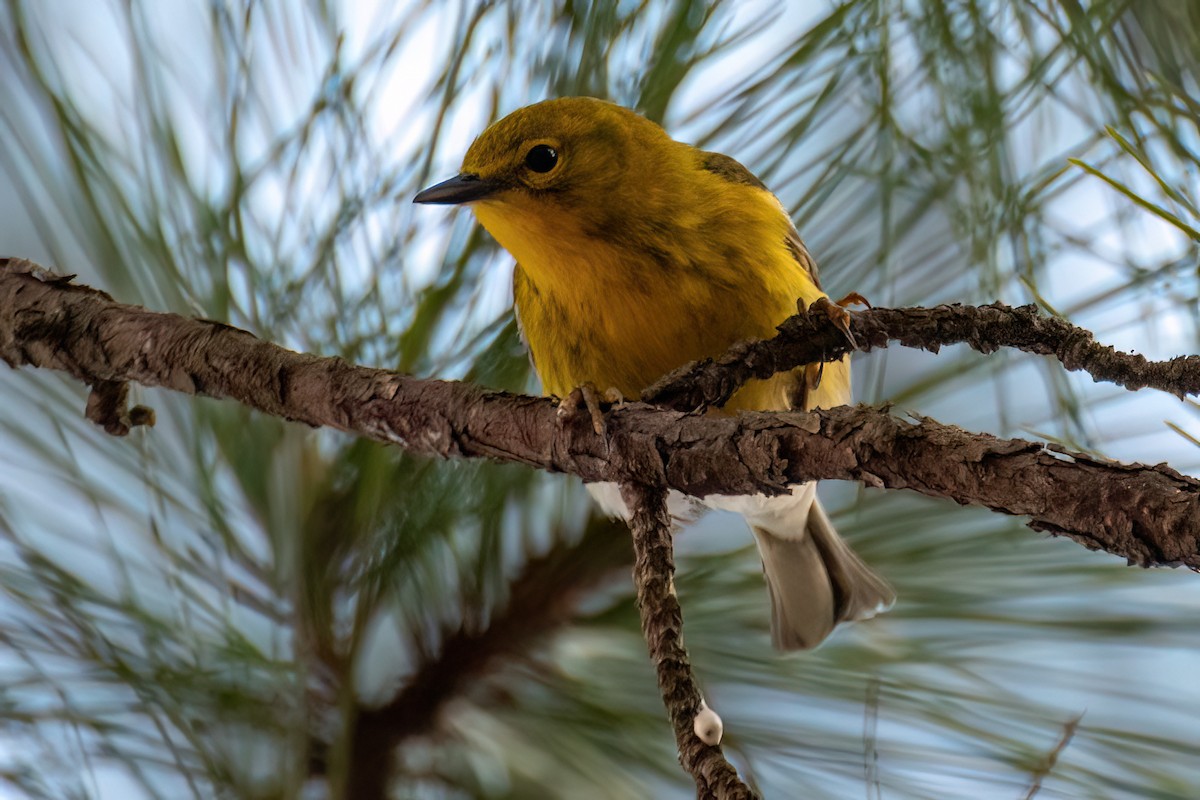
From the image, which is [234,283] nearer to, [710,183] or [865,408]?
[710,183]

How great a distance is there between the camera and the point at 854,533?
121 cm

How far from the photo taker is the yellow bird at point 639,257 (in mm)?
1232

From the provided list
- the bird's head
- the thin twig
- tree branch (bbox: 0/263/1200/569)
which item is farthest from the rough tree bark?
the bird's head

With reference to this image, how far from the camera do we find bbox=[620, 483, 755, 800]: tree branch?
56cm

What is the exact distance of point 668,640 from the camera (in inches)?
26.3

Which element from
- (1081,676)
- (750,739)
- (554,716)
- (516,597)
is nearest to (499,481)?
(516,597)

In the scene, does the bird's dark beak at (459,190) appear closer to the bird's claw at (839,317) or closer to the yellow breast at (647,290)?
the yellow breast at (647,290)

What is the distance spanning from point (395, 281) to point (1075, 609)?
718 mm

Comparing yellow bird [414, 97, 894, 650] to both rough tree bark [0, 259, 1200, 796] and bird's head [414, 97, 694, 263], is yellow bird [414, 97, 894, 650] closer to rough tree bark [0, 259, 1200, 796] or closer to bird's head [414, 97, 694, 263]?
bird's head [414, 97, 694, 263]

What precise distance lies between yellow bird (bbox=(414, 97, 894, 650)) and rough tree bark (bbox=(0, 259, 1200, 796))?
367 millimetres

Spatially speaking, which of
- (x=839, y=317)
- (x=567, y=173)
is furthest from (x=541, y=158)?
(x=839, y=317)

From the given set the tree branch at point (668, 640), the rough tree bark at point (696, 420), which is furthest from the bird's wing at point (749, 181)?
the tree branch at point (668, 640)

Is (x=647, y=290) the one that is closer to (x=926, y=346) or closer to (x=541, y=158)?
(x=541, y=158)

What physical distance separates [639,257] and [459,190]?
0.21 m
